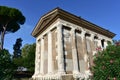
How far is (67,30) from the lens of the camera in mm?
11141

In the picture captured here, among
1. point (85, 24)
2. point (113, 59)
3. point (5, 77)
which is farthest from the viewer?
point (85, 24)

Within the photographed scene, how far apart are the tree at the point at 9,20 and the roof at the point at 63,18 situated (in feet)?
28.0

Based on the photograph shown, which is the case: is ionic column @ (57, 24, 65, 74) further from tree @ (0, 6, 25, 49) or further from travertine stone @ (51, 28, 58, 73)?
tree @ (0, 6, 25, 49)

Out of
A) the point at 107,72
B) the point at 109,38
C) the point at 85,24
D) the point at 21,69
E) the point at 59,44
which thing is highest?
the point at 85,24

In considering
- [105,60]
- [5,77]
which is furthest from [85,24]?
[5,77]

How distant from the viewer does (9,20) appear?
848 inches

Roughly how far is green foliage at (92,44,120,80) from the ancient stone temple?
9.92ft

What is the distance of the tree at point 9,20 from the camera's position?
2100 cm

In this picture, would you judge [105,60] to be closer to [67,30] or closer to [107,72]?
[107,72]

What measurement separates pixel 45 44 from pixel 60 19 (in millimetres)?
3211

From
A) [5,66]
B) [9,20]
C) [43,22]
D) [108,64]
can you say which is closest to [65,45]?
[43,22]

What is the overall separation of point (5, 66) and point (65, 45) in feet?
18.1

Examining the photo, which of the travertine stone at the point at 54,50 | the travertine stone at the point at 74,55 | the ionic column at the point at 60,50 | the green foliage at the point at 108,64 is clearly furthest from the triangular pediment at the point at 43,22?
the green foliage at the point at 108,64

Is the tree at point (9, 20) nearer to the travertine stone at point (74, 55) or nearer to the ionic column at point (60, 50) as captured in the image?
the ionic column at point (60, 50)
